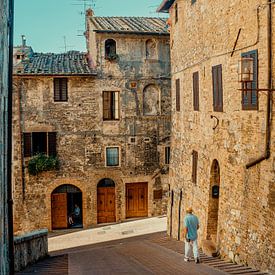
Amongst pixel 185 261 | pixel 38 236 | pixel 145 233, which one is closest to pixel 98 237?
pixel 145 233

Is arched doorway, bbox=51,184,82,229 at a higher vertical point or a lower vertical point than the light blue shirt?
lower

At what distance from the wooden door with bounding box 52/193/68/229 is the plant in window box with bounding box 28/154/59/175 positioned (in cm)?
152

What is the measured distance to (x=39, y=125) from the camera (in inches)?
949

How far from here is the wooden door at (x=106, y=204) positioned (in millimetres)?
24859

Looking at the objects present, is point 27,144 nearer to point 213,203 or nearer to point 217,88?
point 213,203

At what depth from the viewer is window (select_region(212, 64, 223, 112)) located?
1281 centimetres

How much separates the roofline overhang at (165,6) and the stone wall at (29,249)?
996 cm

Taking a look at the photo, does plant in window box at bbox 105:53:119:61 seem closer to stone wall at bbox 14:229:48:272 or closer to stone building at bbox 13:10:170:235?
stone building at bbox 13:10:170:235

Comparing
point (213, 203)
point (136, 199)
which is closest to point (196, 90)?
point (213, 203)

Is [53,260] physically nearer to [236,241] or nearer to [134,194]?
[236,241]

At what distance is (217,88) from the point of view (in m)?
13.1

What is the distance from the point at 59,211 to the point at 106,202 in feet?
8.16

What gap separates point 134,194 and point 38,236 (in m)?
12.1

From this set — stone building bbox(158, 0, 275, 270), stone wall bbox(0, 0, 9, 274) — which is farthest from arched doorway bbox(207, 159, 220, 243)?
stone wall bbox(0, 0, 9, 274)
